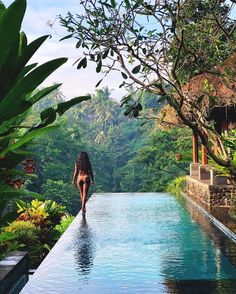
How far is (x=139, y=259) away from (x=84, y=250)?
1.03m

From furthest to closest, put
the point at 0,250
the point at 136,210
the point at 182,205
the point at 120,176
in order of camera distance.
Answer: the point at 120,176, the point at 182,205, the point at 136,210, the point at 0,250

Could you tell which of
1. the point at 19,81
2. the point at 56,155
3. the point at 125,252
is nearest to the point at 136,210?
the point at 125,252

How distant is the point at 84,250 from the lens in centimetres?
736

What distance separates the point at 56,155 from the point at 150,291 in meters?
33.5

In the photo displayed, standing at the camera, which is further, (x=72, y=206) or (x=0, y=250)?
(x=72, y=206)

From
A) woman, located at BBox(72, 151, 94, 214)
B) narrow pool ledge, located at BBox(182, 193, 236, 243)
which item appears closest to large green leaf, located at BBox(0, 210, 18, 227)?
narrow pool ledge, located at BBox(182, 193, 236, 243)

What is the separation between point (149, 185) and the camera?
35.0 meters

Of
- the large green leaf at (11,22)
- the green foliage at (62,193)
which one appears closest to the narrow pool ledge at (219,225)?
the large green leaf at (11,22)

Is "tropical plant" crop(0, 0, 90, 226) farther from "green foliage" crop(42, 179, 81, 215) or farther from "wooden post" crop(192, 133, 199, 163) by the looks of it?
"green foliage" crop(42, 179, 81, 215)

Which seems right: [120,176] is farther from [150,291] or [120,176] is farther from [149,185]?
[150,291]

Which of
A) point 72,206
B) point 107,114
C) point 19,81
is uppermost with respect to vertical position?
point 107,114

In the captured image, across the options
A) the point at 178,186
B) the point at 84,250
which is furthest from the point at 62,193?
the point at 84,250

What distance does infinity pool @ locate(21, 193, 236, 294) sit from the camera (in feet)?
17.0

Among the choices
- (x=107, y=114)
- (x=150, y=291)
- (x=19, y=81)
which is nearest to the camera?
(x=19, y=81)
